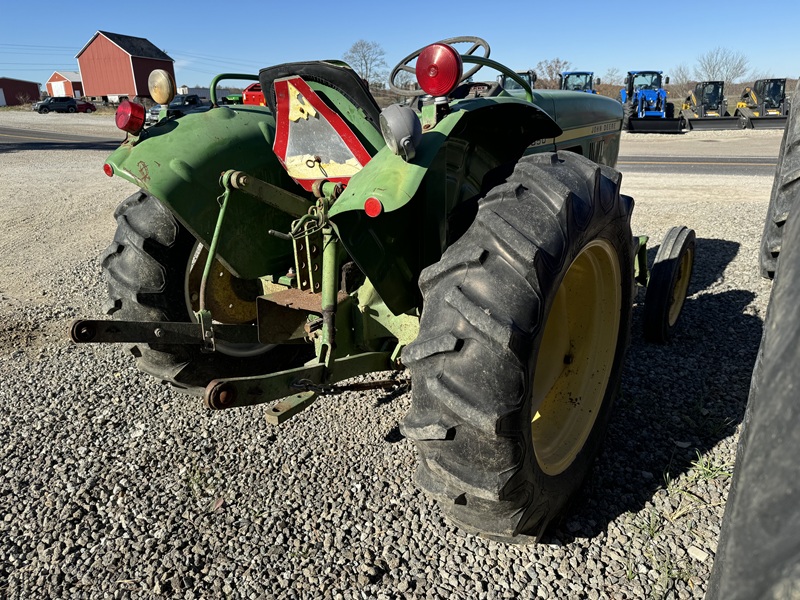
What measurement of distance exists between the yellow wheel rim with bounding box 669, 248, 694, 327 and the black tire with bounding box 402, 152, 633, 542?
2.18 m

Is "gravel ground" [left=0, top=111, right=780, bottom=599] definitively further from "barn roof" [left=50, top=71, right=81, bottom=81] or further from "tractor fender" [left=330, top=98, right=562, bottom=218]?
"barn roof" [left=50, top=71, right=81, bottom=81]

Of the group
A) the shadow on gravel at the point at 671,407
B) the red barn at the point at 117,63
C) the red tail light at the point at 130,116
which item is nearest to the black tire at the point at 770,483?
the shadow on gravel at the point at 671,407

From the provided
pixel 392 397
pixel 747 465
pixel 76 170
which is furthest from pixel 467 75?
pixel 76 170

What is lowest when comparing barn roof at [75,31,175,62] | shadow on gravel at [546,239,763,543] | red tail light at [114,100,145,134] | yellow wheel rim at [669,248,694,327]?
shadow on gravel at [546,239,763,543]

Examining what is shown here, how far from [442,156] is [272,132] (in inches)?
41.2

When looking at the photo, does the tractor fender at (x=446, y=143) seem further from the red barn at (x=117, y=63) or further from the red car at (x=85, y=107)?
the red barn at (x=117, y=63)

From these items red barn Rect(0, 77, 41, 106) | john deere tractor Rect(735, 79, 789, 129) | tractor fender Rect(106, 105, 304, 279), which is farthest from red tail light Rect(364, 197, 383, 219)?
red barn Rect(0, 77, 41, 106)

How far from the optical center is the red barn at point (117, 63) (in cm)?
5312

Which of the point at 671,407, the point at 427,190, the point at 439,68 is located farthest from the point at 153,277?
the point at 671,407

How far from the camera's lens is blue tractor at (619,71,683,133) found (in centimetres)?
2145

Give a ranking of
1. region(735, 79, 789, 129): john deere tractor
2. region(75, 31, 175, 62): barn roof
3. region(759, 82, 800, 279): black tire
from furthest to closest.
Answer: region(75, 31, 175, 62): barn roof → region(735, 79, 789, 129): john deere tractor → region(759, 82, 800, 279): black tire

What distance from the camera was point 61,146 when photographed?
759 inches

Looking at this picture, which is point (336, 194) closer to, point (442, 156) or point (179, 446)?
point (442, 156)

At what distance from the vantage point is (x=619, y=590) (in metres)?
2.10
